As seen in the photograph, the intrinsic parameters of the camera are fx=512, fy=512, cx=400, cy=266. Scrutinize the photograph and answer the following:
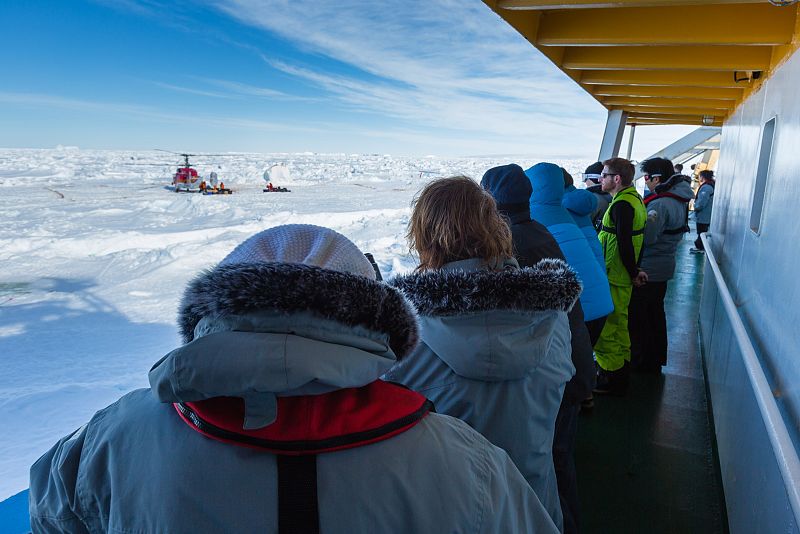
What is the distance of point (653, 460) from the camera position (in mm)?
2885

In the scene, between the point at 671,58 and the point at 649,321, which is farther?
the point at 649,321

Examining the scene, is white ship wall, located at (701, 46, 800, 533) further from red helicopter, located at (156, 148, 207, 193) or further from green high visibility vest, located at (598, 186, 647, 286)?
red helicopter, located at (156, 148, 207, 193)

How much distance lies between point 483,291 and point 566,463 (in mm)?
1091

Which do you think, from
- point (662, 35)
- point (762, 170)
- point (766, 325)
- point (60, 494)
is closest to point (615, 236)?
point (762, 170)

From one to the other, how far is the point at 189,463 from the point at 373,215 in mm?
16195

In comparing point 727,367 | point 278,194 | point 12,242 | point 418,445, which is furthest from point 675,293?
point 278,194

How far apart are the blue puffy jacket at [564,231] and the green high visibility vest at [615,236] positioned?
37.2 inches

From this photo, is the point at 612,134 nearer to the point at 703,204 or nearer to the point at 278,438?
the point at 703,204

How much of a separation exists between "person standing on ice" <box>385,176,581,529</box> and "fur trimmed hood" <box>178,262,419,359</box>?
542mm

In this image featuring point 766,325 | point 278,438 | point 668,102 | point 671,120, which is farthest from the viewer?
point 671,120

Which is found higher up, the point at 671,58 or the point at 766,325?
the point at 671,58

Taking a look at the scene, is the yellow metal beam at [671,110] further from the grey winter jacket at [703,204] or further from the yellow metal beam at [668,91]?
the grey winter jacket at [703,204]

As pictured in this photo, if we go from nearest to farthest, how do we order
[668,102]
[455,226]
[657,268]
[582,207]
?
[455,226]
[582,207]
[657,268]
[668,102]

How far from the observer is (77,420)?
315 cm
